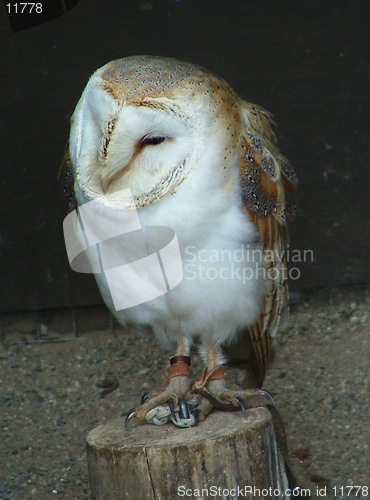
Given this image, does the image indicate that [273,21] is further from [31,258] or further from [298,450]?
A: [298,450]

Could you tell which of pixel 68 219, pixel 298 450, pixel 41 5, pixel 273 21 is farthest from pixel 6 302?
pixel 273 21

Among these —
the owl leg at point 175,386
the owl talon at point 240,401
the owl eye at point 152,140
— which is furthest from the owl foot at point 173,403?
the owl eye at point 152,140

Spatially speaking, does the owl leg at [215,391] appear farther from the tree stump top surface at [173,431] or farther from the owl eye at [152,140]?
the owl eye at [152,140]

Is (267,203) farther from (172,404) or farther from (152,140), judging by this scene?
(172,404)

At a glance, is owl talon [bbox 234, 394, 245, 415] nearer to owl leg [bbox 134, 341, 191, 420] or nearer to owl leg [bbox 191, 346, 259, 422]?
owl leg [bbox 191, 346, 259, 422]

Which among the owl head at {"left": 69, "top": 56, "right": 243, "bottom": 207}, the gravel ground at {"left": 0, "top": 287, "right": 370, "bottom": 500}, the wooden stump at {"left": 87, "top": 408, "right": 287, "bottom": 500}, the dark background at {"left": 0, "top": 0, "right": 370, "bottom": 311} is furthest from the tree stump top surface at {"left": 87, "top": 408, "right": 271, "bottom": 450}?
the dark background at {"left": 0, "top": 0, "right": 370, "bottom": 311}

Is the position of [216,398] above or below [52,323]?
below

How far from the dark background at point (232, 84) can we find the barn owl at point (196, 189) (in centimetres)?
74

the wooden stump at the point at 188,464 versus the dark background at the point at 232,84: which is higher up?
the dark background at the point at 232,84

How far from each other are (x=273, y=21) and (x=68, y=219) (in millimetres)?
1287

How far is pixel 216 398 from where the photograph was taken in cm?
192

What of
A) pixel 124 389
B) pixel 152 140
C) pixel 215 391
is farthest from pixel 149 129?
pixel 124 389

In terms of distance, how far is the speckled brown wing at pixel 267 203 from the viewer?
1796 mm

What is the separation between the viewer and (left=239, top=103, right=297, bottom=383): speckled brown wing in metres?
1.80
